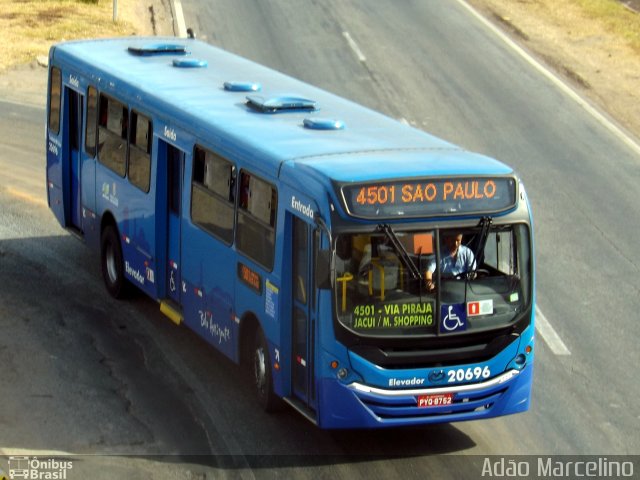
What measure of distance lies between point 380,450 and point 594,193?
38.4 ft

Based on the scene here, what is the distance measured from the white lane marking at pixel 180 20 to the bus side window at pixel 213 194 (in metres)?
18.4

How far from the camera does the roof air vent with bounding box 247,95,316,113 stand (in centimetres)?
1430

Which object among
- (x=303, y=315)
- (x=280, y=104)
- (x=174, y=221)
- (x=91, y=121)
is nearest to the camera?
(x=303, y=315)

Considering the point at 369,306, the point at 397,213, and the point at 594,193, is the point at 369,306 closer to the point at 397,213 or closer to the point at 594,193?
the point at 397,213

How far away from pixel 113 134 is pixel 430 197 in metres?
6.33

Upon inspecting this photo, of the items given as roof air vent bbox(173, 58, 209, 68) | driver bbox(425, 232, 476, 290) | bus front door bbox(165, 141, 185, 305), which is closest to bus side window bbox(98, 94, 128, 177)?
roof air vent bbox(173, 58, 209, 68)

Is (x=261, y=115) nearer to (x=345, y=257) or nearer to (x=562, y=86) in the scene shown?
(x=345, y=257)

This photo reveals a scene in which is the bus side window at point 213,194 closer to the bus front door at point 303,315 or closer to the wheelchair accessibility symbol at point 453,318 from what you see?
the bus front door at point 303,315

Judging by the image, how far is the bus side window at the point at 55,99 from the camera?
18.4m

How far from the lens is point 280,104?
47.1 feet

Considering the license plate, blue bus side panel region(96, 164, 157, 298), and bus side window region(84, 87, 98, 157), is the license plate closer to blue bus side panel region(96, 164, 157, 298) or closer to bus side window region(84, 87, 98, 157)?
blue bus side panel region(96, 164, 157, 298)

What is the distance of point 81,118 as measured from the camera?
703 inches

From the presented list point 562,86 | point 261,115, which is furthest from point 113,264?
point 562,86

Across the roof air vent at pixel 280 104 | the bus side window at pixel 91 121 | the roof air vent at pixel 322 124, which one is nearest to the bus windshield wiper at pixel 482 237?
the roof air vent at pixel 322 124
